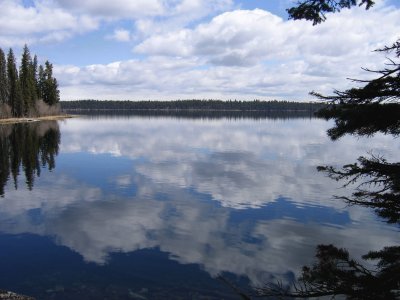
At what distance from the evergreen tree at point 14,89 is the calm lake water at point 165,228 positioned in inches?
3280

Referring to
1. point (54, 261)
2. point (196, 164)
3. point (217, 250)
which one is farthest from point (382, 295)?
point (196, 164)

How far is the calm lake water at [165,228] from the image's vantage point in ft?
46.9

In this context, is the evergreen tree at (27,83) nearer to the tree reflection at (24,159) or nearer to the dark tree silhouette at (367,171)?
the tree reflection at (24,159)

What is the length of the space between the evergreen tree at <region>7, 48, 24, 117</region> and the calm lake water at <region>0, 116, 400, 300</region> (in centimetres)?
8331

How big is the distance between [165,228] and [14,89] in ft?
360

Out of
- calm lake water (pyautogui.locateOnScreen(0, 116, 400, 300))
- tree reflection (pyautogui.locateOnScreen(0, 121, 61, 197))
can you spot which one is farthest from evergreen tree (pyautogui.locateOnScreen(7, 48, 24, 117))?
calm lake water (pyautogui.locateOnScreen(0, 116, 400, 300))

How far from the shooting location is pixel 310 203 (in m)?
26.2

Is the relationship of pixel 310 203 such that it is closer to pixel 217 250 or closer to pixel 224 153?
pixel 217 250

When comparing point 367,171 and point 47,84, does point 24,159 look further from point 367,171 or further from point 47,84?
point 47,84

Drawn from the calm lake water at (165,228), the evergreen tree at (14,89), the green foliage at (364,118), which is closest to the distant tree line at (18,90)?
the evergreen tree at (14,89)

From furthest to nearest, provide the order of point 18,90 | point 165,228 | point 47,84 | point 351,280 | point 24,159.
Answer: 1. point 47,84
2. point 18,90
3. point 24,159
4. point 165,228
5. point 351,280

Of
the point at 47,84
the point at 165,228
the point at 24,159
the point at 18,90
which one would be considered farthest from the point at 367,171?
the point at 47,84

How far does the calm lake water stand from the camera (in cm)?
1429

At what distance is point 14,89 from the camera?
11375 centimetres
